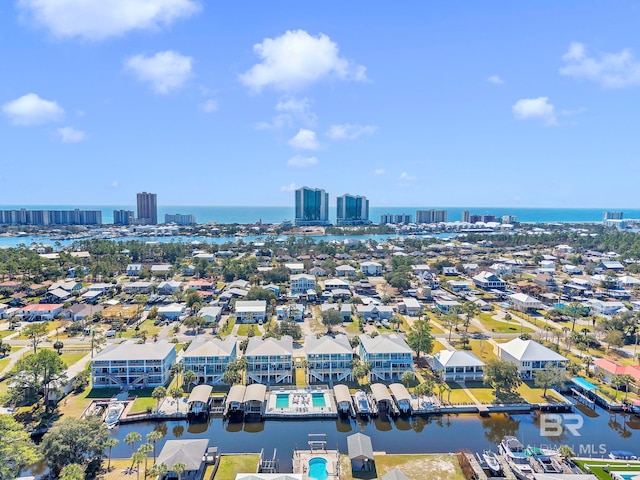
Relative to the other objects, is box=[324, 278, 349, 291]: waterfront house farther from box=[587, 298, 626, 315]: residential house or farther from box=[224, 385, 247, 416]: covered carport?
box=[224, 385, 247, 416]: covered carport

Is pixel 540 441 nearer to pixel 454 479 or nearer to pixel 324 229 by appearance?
pixel 454 479

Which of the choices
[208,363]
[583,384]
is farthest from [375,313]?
[208,363]

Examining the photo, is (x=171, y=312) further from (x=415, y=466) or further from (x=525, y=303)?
(x=525, y=303)

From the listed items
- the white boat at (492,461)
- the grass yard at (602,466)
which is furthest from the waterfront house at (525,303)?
the white boat at (492,461)

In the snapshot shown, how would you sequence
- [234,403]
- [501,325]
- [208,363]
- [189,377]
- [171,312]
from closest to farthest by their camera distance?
[234,403], [189,377], [208,363], [501,325], [171,312]

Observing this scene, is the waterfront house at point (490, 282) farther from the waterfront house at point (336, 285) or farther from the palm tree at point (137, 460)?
the palm tree at point (137, 460)

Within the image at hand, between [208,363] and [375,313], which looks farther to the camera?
[375,313]
